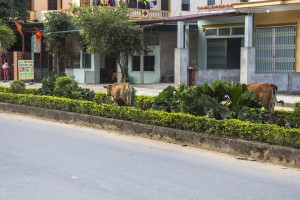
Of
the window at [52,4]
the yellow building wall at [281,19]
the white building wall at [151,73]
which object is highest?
the window at [52,4]

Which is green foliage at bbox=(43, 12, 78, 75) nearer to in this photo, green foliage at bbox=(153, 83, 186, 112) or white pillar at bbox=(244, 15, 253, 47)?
white pillar at bbox=(244, 15, 253, 47)

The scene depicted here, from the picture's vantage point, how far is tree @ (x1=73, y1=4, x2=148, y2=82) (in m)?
28.4

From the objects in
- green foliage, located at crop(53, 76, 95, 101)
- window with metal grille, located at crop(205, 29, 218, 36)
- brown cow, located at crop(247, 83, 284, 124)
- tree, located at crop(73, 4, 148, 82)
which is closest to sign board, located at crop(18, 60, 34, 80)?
tree, located at crop(73, 4, 148, 82)

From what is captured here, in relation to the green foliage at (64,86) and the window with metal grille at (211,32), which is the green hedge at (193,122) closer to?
the green foliage at (64,86)

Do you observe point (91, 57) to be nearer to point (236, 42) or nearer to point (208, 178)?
point (236, 42)

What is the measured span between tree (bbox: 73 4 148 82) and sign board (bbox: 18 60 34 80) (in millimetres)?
3659

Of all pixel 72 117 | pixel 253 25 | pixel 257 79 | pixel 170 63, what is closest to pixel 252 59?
pixel 257 79

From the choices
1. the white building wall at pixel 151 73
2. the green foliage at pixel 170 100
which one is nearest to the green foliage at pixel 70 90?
the green foliage at pixel 170 100

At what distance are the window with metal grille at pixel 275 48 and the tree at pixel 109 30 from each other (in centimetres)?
730

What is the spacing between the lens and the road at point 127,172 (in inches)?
263

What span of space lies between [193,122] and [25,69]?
832 inches

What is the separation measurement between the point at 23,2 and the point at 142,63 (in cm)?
1268

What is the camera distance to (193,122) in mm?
10461

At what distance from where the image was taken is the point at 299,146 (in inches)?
337
